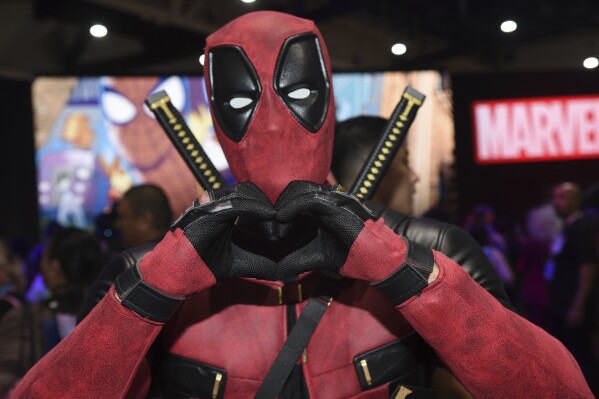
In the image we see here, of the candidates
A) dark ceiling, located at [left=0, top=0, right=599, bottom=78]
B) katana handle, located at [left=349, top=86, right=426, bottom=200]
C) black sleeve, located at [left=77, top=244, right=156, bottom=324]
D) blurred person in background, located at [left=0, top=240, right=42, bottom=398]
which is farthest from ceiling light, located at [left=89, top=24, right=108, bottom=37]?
dark ceiling, located at [left=0, top=0, right=599, bottom=78]

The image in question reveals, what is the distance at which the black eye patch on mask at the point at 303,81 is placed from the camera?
1.51 meters

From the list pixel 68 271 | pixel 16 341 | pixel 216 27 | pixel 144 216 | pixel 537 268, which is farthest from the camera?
pixel 216 27

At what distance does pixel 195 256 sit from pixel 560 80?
792cm

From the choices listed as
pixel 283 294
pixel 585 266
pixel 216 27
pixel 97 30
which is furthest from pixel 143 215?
pixel 216 27

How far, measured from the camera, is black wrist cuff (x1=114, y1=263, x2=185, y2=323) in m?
1.32

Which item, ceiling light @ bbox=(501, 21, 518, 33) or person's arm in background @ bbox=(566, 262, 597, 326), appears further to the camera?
person's arm in background @ bbox=(566, 262, 597, 326)

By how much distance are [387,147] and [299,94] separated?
0.24 m

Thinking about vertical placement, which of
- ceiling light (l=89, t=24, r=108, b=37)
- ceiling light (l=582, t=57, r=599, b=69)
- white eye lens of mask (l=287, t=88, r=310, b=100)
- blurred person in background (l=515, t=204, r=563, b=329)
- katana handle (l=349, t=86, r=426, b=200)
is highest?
ceiling light (l=89, t=24, r=108, b=37)

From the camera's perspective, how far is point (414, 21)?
837 centimetres

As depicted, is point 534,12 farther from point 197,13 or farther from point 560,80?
point 197,13

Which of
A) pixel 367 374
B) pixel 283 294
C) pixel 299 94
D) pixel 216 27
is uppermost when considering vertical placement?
pixel 216 27

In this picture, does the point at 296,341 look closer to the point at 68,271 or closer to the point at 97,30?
the point at 97,30

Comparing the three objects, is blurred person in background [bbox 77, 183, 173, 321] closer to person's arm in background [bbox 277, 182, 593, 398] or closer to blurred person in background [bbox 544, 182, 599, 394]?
person's arm in background [bbox 277, 182, 593, 398]

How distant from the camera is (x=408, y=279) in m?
1.31
